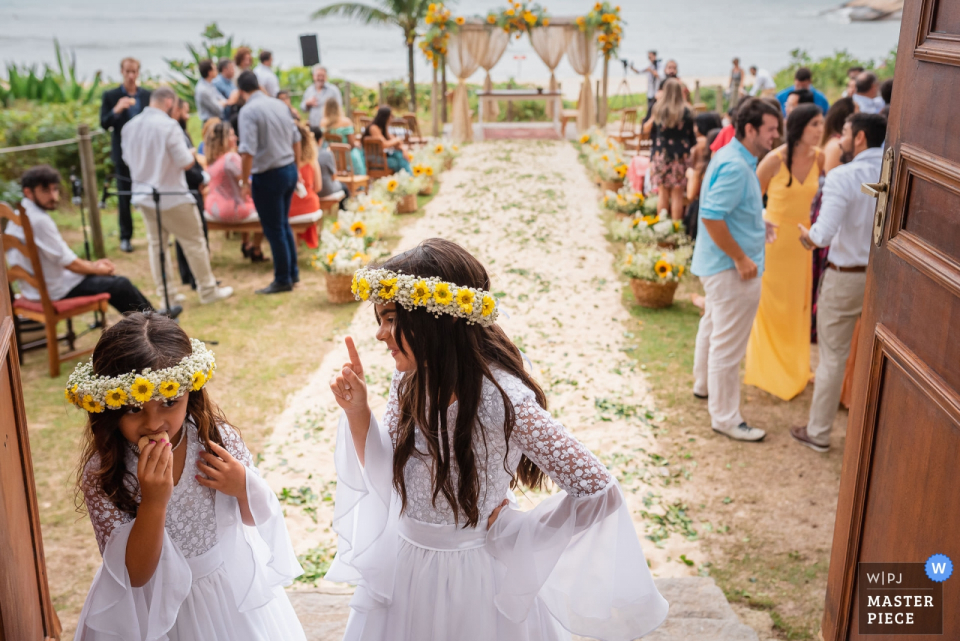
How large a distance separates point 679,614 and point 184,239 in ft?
16.7

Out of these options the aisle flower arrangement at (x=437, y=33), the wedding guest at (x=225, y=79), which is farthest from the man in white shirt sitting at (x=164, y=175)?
the aisle flower arrangement at (x=437, y=33)

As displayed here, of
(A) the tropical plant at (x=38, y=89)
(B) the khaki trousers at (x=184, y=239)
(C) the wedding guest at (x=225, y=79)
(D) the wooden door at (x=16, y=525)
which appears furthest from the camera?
(A) the tropical plant at (x=38, y=89)

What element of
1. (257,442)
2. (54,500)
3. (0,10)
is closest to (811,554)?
(257,442)

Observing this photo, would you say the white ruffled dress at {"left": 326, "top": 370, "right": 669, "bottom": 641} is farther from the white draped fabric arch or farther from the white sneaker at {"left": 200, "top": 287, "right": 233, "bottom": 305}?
the white draped fabric arch

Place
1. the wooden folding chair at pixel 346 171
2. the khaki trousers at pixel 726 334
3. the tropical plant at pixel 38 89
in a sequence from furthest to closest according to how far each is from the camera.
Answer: the tropical plant at pixel 38 89, the wooden folding chair at pixel 346 171, the khaki trousers at pixel 726 334

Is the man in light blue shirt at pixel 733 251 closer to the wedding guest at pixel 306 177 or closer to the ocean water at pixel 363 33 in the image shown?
the wedding guest at pixel 306 177

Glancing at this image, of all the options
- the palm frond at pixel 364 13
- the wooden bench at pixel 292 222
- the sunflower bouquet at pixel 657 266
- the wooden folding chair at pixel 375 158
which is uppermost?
the palm frond at pixel 364 13

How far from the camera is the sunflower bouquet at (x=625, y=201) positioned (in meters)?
8.80

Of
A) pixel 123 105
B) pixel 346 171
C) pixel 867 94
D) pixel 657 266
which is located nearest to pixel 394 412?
pixel 657 266

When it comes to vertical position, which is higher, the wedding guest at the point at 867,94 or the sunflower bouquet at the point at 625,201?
the wedding guest at the point at 867,94

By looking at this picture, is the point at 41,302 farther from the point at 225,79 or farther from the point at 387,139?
the point at 387,139

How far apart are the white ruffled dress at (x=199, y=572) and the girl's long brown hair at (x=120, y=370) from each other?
3 cm

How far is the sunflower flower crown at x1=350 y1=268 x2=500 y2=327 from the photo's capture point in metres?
1.77

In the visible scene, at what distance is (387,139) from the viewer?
10562 millimetres
